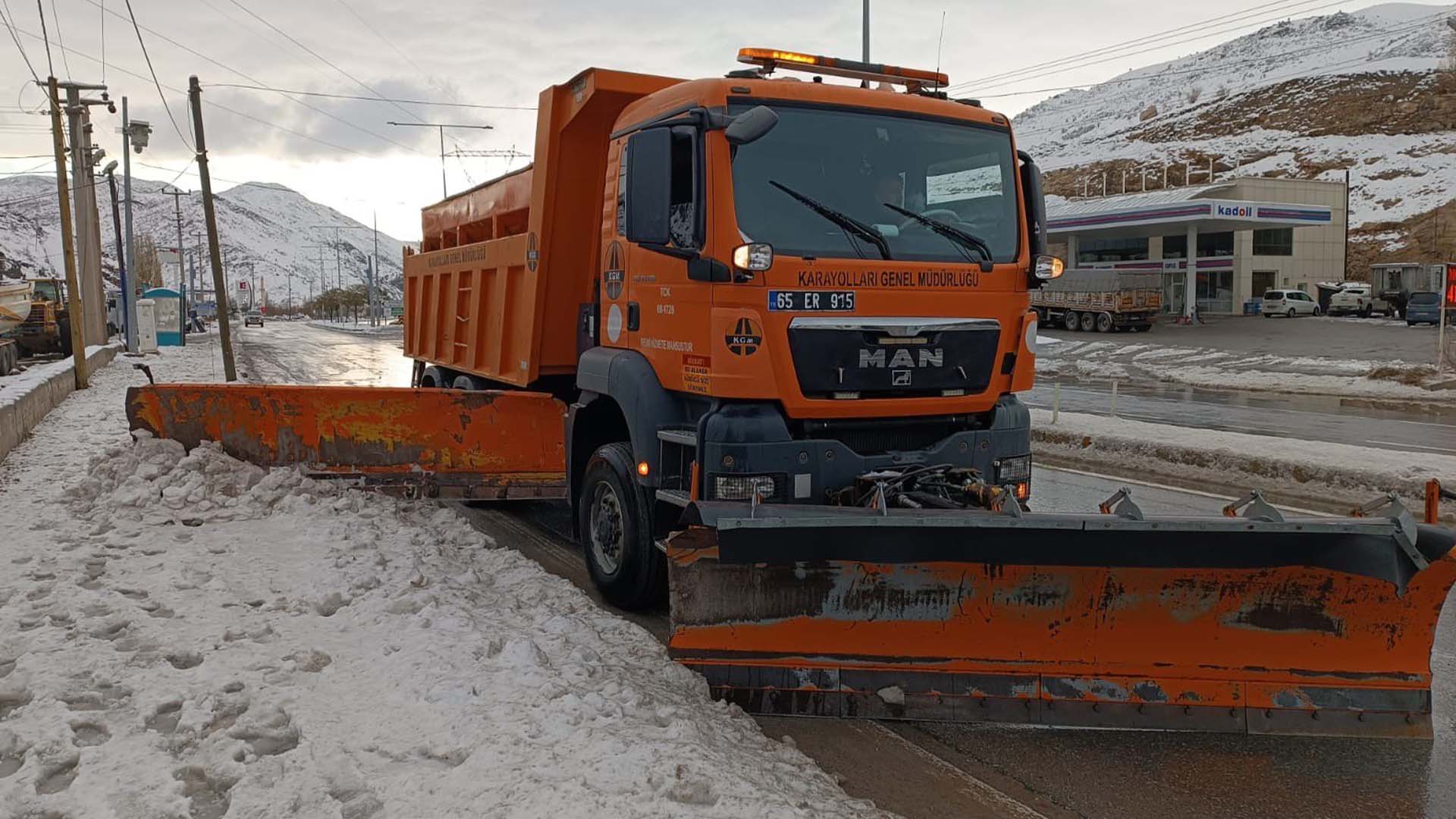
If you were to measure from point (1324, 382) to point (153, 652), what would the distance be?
25.4 meters

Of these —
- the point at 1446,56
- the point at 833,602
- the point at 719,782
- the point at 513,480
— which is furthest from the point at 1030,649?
the point at 1446,56

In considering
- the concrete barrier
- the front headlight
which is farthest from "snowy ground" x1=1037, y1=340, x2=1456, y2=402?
the concrete barrier

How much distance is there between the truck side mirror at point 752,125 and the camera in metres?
4.76

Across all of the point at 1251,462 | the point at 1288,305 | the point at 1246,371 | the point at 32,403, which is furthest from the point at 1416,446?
the point at 1288,305

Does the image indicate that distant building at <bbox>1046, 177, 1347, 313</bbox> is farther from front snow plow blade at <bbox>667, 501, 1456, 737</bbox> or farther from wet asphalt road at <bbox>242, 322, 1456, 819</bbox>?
wet asphalt road at <bbox>242, 322, 1456, 819</bbox>

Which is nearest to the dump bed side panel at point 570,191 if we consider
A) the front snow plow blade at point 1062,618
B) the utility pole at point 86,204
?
the front snow plow blade at point 1062,618

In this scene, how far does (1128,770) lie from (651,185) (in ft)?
11.1

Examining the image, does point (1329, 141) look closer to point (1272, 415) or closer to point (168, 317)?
point (1272, 415)

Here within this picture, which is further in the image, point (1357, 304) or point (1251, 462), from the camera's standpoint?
point (1357, 304)

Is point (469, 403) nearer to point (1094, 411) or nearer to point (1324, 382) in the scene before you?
point (1094, 411)

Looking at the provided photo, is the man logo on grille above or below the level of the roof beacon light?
below

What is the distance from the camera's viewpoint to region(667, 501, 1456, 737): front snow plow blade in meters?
3.94

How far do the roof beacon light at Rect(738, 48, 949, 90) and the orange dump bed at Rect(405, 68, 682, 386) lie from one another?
0.89 meters

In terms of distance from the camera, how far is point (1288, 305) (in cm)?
4878
